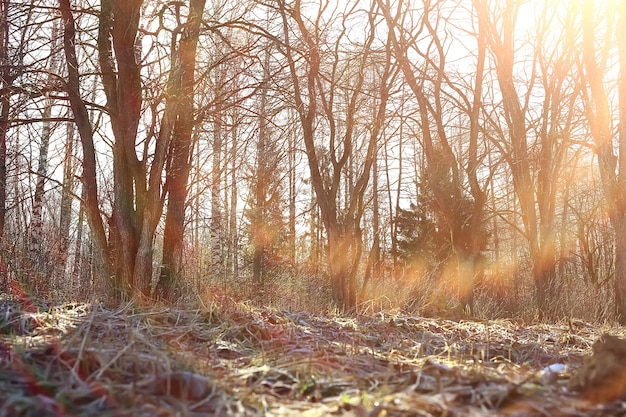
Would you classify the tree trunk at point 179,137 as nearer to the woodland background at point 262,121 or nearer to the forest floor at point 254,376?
the woodland background at point 262,121

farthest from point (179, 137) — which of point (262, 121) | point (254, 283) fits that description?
point (254, 283)

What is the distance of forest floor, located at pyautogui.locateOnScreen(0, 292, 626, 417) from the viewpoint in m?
1.26

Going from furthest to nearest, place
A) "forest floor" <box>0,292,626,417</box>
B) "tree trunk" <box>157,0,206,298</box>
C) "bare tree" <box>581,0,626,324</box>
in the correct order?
1. "bare tree" <box>581,0,626,324</box>
2. "tree trunk" <box>157,0,206,298</box>
3. "forest floor" <box>0,292,626,417</box>

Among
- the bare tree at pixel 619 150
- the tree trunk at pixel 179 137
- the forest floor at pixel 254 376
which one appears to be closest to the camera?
the forest floor at pixel 254 376

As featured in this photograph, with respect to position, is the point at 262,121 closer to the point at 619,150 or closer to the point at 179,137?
the point at 179,137

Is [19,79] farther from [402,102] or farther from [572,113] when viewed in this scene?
[572,113]

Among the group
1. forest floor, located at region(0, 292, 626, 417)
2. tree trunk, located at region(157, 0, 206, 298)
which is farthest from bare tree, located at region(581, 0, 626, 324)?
tree trunk, located at region(157, 0, 206, 298)

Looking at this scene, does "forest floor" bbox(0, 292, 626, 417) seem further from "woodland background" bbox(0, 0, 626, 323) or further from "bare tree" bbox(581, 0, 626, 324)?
"bare tree" bbox(581, 0, 626, 324)

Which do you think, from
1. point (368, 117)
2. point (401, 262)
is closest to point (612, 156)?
point (368, 117)

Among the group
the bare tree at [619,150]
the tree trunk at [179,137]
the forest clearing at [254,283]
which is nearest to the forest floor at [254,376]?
the forest clearing at [254,283]

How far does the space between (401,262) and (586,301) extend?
41.1 ft

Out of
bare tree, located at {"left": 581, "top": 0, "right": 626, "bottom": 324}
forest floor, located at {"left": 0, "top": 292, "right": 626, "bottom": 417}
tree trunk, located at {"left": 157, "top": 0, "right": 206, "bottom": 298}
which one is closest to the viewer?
forest floor, located at {"left": 0, "top": 292, "right": 626, "bottom": 417}

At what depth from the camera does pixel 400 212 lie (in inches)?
842

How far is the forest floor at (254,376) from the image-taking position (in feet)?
4.14
